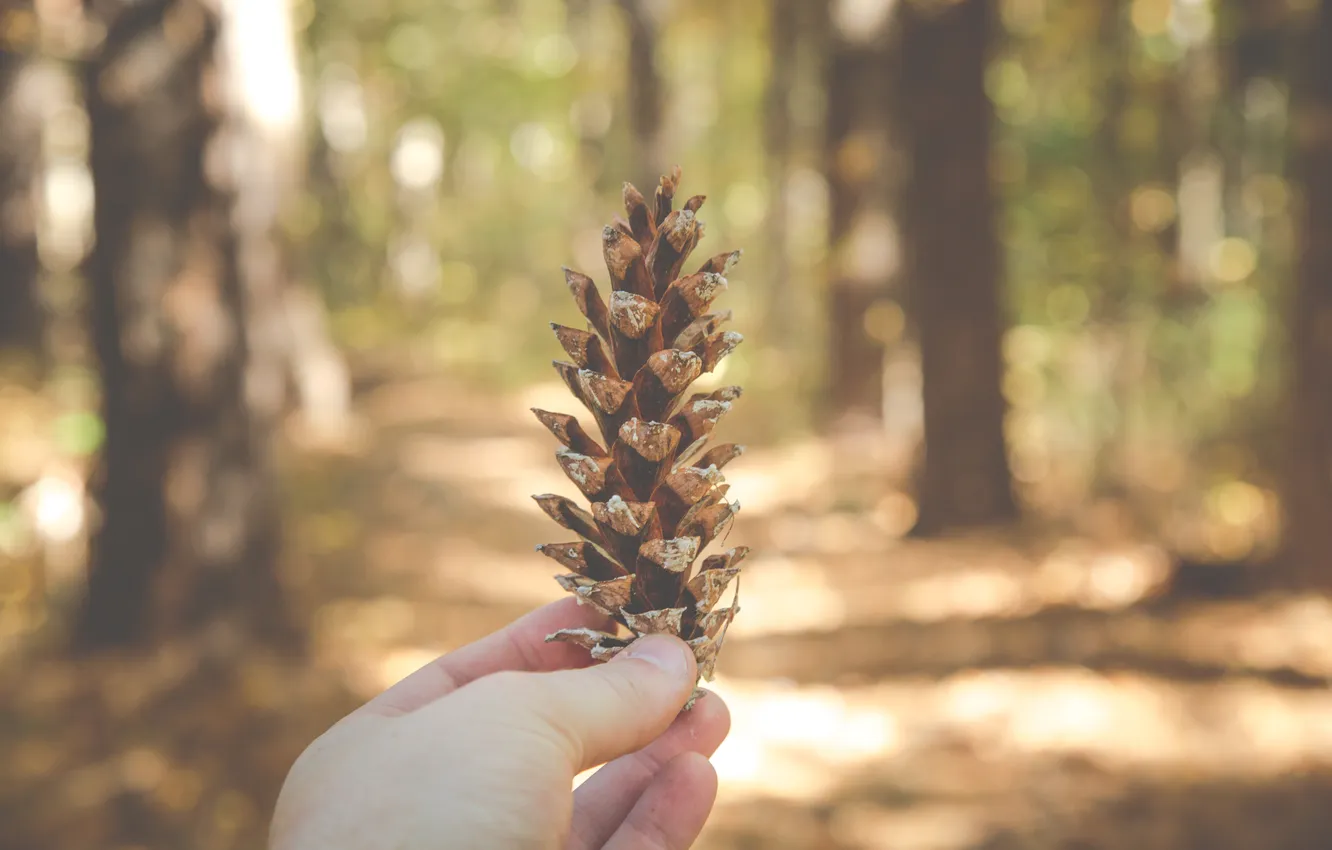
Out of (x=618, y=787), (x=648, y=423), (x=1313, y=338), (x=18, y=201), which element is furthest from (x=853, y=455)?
(x=18, y=201)

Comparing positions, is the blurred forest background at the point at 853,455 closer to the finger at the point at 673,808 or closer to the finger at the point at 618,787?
the finger at the point at 618,787

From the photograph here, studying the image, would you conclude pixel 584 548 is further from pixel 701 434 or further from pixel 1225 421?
pixel 1225 421

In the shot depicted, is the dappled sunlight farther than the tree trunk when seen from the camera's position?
No

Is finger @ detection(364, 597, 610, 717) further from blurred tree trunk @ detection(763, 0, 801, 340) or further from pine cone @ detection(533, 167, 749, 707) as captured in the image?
blurred tree trunk @ detection(763, 0, 801, 340)

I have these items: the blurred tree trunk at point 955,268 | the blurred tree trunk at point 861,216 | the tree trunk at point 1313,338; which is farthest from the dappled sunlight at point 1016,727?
the blurred tree trunk at point 861,216

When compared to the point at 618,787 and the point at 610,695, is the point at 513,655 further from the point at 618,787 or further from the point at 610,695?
the point at 610,695

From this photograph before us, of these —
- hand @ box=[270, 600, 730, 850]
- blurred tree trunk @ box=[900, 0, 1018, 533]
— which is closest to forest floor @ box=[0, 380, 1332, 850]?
blurred tree trunk @ box=[900, 0, 1018, 533]

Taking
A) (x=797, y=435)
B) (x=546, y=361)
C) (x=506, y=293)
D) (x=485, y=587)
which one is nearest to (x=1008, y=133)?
(x=797, y=435)

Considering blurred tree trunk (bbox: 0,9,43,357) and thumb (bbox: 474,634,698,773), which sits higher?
blurred tree trunk (bbox: 0,9,43,357)
